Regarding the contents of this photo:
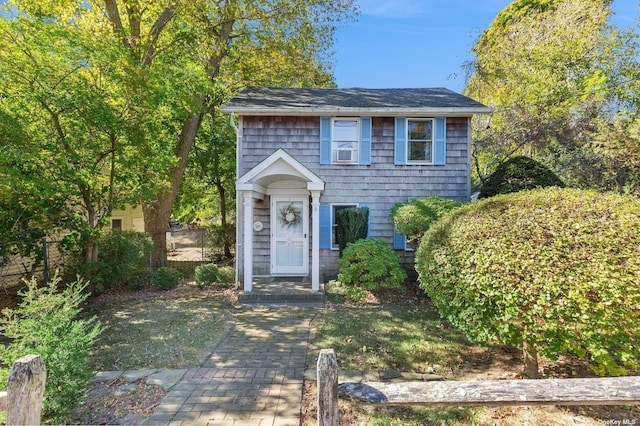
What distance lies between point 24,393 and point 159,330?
393 centimetres

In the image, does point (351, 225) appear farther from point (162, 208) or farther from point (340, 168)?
point (162, 208)

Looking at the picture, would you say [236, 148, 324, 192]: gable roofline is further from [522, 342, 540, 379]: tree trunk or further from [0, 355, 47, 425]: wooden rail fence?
[0, 355, 47, 425]: wooden rail fence

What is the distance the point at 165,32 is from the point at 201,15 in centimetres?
149

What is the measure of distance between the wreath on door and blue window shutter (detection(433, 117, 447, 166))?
445 cm

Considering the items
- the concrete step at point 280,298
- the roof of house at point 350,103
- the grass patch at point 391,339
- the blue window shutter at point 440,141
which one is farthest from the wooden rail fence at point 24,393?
the blue window shutter at point 440,141

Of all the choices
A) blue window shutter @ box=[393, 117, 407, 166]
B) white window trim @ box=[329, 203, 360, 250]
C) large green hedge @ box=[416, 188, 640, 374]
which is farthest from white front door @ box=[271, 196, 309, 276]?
large green hedge @ box=[416, 188, 640, 374]

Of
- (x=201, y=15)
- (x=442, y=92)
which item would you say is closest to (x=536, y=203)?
(x=442, y=92)

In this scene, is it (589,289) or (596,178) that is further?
(596,178)

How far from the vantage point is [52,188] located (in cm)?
684

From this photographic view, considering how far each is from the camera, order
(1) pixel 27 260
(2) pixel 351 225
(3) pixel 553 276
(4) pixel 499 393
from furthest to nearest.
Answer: (2) pixel 351 225
(1) pixel 27 260
(3) pixel 553 276
(4) pixel 499 393

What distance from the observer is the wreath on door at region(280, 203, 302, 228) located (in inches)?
381

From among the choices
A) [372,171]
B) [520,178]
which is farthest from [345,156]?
[520,178]

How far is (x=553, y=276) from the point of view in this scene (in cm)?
347

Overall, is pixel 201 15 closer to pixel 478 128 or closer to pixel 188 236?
pixel 478 128
